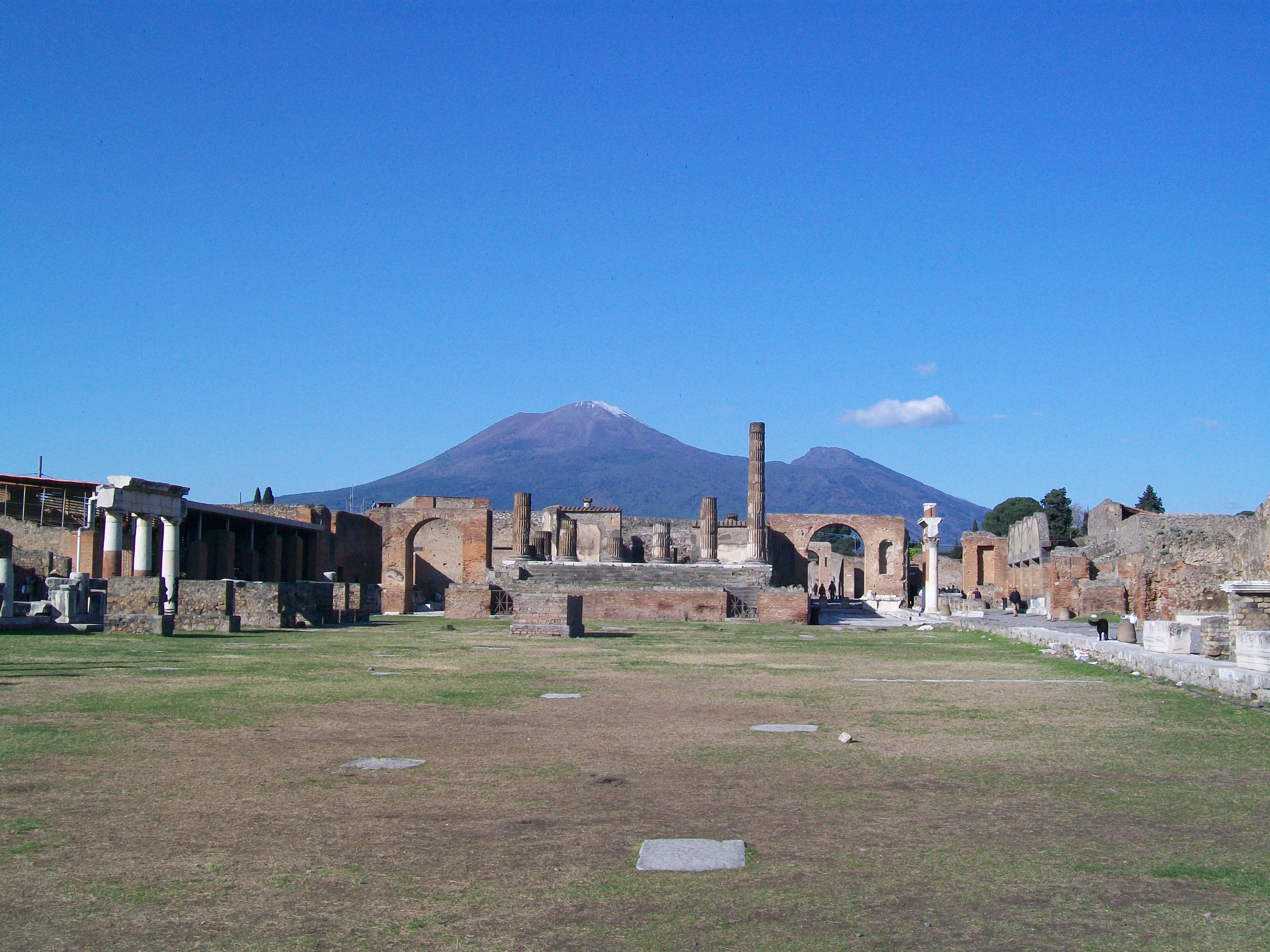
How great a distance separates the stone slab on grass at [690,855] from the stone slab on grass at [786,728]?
360 centimetres

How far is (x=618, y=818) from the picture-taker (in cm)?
549

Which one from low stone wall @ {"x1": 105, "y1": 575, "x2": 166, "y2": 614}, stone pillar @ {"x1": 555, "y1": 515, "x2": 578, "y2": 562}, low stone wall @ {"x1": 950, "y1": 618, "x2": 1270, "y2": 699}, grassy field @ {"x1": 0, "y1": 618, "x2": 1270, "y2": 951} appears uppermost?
stone pillar @ {"x1": 555, "y1": 515, "x2": 578, "y2": 562}

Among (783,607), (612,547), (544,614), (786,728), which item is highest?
(612,547)

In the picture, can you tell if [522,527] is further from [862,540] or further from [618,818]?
[618,818]

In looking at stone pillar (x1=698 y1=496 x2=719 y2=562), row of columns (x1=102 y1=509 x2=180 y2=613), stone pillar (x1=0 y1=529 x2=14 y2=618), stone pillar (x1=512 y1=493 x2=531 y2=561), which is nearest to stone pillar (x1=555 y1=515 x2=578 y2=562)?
stone pillar (x1=512 y1=493 x2=531 y2=561)

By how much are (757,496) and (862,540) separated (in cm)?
1151

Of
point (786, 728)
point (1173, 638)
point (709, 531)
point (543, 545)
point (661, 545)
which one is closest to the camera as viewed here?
point (786, 728)

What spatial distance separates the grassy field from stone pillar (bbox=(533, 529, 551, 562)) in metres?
41.2

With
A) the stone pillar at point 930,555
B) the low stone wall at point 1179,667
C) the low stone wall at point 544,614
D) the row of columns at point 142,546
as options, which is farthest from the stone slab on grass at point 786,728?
the stone pillar at point 930,555

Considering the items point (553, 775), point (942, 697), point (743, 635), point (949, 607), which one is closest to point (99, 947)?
point (553, 775)

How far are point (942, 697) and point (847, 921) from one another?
773 cm

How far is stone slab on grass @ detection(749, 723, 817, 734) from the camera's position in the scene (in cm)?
855

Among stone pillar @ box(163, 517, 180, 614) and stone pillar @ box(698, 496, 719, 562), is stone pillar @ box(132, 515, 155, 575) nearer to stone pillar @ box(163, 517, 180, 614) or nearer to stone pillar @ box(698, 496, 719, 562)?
stone pillar @ box(163, 517, 180, 614)

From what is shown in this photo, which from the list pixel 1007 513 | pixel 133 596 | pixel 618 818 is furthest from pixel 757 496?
pixel 1007 513
